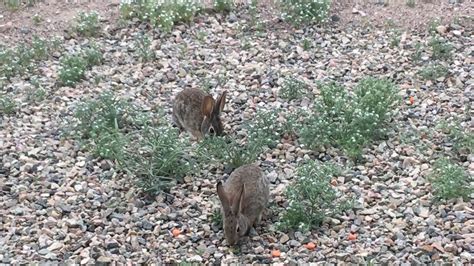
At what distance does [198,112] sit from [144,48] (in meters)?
2.14

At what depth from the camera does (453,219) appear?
287 inches

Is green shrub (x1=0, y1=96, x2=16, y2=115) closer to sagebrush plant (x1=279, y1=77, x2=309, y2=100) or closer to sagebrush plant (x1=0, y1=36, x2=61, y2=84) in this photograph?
Answer: sagebrush plant (x1=0, y1=36, x2=61, y2=84)

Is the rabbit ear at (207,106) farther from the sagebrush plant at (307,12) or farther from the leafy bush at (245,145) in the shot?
the sagebrush plant at (307,12)

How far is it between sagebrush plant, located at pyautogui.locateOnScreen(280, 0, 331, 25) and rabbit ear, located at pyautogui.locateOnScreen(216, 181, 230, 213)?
15.2 ft

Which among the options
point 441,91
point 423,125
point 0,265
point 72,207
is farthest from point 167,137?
point 441,91

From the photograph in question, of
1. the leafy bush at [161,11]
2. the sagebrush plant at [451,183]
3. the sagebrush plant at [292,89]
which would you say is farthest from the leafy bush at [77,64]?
the sagebrush plant at [451,183]

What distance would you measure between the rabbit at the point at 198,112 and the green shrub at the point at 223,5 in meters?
2.77

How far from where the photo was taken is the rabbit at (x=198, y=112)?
862cm

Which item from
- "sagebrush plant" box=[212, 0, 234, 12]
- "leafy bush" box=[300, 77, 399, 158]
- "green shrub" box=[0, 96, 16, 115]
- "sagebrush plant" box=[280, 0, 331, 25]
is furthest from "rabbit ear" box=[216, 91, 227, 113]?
"sagebrush plant" box=[212, 0, 234, 12]

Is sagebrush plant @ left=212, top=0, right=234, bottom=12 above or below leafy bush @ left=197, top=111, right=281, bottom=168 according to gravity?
above

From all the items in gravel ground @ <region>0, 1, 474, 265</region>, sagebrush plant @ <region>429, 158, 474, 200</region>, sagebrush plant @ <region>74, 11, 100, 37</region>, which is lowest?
gravel ground @ <region>0, 1, 474, 265</region>

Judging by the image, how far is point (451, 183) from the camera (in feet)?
24.4

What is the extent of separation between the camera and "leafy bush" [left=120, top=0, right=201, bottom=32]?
1113 cm

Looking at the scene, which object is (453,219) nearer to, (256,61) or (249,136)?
(249,136)
